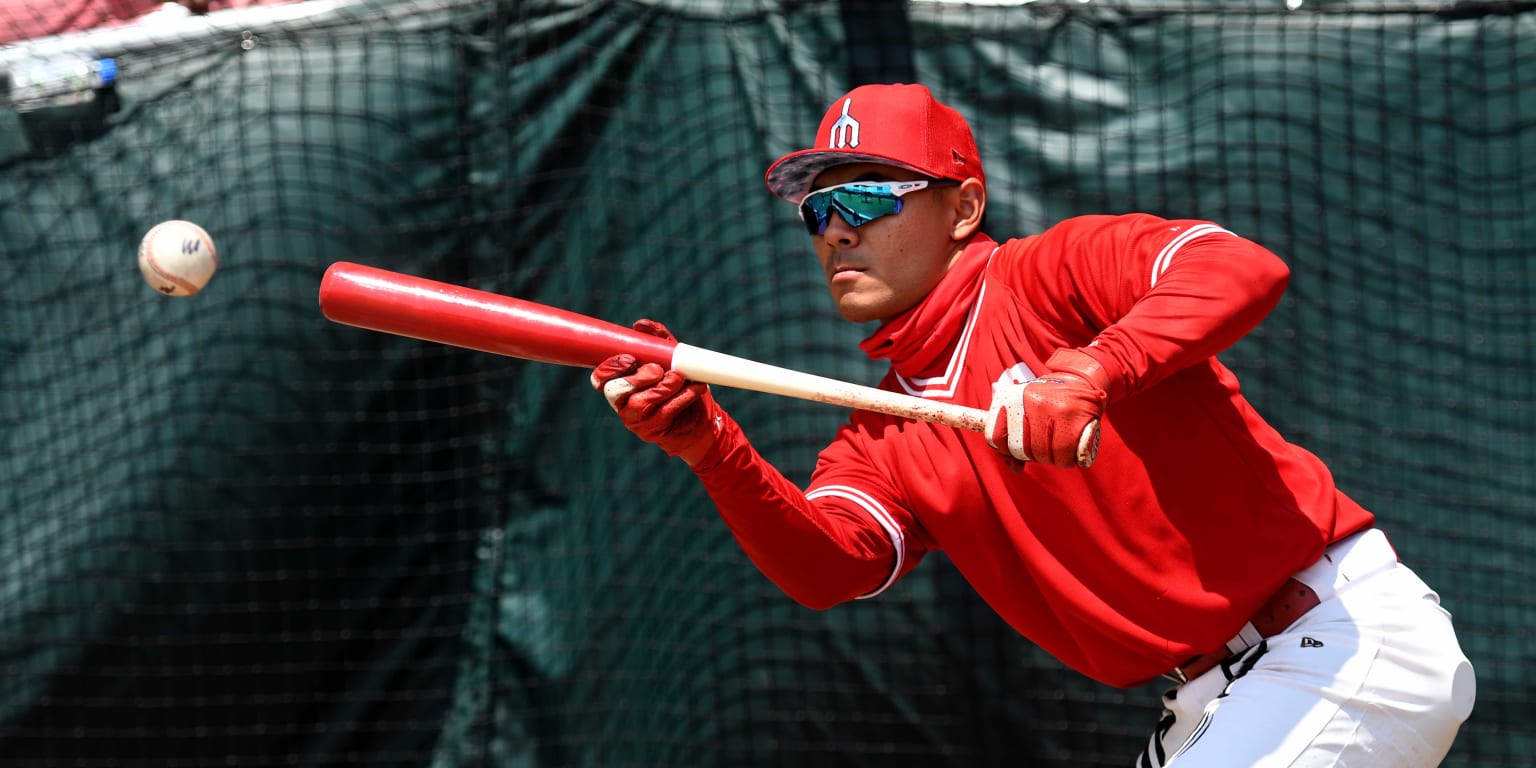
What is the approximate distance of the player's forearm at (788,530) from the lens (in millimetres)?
1952

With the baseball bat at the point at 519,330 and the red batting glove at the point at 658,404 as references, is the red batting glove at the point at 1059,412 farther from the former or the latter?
the red batting glove at the point at 658,404

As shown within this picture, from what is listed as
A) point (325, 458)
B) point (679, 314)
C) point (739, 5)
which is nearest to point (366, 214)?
point (325, 458)

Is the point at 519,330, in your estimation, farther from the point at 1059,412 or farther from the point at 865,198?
the point at 1059,412

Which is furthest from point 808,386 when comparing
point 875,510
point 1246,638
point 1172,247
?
point 1246,638

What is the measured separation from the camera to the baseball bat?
1.93 metres

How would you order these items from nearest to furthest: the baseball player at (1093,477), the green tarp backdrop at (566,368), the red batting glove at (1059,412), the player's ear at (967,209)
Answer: the red batting glove at (1059,412) < the baseball player at (1093,477) < the player's ear at (967,209) < the green tarp backdrop at (566,368)

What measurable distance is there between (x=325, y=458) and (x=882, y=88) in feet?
7.25

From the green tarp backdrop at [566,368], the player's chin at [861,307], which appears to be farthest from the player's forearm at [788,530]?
the green tarp backdrop at [566,368]

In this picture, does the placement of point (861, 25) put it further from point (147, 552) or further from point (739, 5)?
point (147, 552)

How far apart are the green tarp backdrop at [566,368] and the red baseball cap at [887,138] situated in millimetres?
1480

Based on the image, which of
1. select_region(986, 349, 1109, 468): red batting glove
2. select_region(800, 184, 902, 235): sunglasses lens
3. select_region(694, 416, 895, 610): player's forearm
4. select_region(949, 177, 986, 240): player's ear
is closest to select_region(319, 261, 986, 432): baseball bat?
select_region(694, 416, 895, 610): player's forearm

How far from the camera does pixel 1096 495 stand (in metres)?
2.00

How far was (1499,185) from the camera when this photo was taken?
3.61 m

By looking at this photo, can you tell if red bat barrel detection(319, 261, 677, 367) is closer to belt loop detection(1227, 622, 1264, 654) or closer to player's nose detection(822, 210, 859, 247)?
player's nose detection(822, 210, 859, 247)
